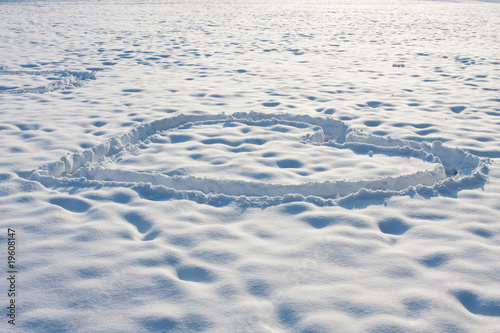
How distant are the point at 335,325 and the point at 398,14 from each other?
60.0 feet

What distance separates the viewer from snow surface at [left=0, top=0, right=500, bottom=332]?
210cm

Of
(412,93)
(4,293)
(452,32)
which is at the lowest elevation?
(4,293)

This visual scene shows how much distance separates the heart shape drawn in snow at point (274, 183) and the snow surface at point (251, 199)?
0.06 ft

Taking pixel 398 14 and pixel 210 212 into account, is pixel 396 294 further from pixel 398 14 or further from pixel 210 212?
pixel 398 14

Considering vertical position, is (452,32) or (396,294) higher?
(452,32)

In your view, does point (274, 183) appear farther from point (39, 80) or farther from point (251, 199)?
point (39, 80)

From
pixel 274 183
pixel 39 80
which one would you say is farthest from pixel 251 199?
pixel 39 80

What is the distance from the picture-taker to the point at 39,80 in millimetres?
6727

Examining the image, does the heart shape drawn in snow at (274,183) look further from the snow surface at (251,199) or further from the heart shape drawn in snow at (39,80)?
the heart shape drawn in snow at (39,80)

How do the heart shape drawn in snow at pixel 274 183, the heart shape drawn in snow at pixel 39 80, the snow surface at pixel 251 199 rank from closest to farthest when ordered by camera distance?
the snow surface at pixel 251 199 < the heart shape drawn in snow at pixel 274 183 < the heart shape drawn in snow at pixel 39 80

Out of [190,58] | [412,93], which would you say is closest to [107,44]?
[190,58]

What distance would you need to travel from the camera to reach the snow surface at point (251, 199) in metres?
2.10

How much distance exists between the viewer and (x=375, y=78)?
23.4 feet

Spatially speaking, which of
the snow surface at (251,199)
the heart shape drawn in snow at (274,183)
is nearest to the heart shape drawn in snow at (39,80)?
the snow surface at (251,199)
